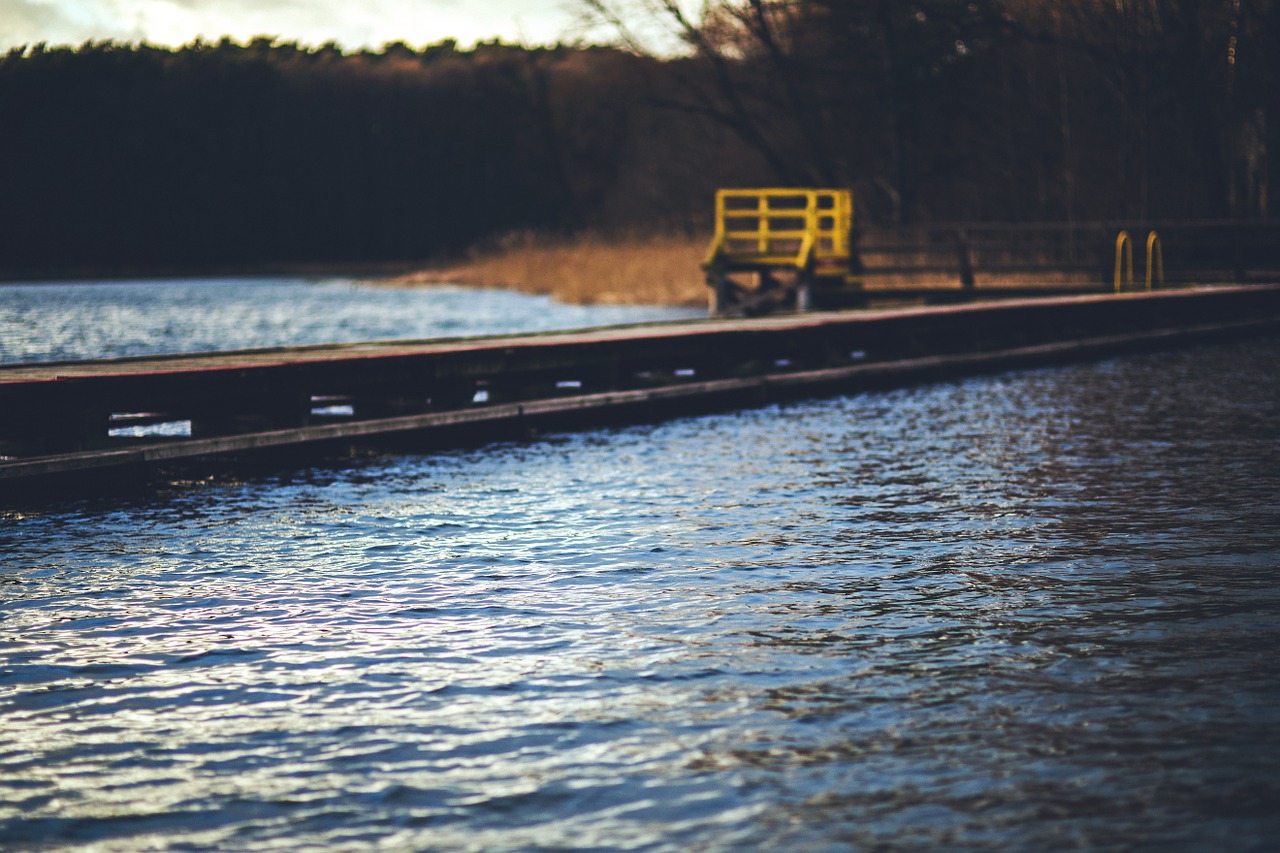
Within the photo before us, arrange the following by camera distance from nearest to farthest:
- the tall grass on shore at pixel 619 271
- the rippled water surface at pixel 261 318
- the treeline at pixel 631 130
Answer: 1. the rippled water surface at pixel 261 318
2. the treeline at pixel 631 130
3. the tall grass on shore at pixel 619 271

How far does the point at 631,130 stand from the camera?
91.3 meters

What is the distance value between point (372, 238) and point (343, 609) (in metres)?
95.1

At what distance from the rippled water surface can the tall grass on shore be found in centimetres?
62

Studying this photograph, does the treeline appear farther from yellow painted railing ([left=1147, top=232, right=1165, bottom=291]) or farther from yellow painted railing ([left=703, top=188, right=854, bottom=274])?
yellow painted railing ([left=703, top=188, right=854, bottom=274])

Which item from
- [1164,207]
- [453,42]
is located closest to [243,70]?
[453,42]

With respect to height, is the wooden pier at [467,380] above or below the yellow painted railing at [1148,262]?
below

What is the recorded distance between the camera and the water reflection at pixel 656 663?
4473 mm

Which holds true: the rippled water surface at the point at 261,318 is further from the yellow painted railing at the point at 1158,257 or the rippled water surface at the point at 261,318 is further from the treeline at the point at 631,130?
the yellow painted railing at the point at 1158,257

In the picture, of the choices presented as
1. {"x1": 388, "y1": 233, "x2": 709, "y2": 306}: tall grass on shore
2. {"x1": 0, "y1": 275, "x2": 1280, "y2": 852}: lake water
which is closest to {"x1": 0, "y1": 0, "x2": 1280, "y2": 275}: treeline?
{"x1": 388, "y1": 233, "x2": 709, "y2": 306}: tall grass on shore

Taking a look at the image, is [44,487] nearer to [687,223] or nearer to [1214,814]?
[1214,814]

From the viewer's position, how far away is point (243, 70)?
9625cm

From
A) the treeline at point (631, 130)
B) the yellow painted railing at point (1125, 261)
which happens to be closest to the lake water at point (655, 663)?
the treeline at point (631, 130)

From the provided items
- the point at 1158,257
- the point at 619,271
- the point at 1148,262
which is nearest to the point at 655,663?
the point at 1148,262

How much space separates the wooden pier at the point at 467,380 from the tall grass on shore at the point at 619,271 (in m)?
16.5
